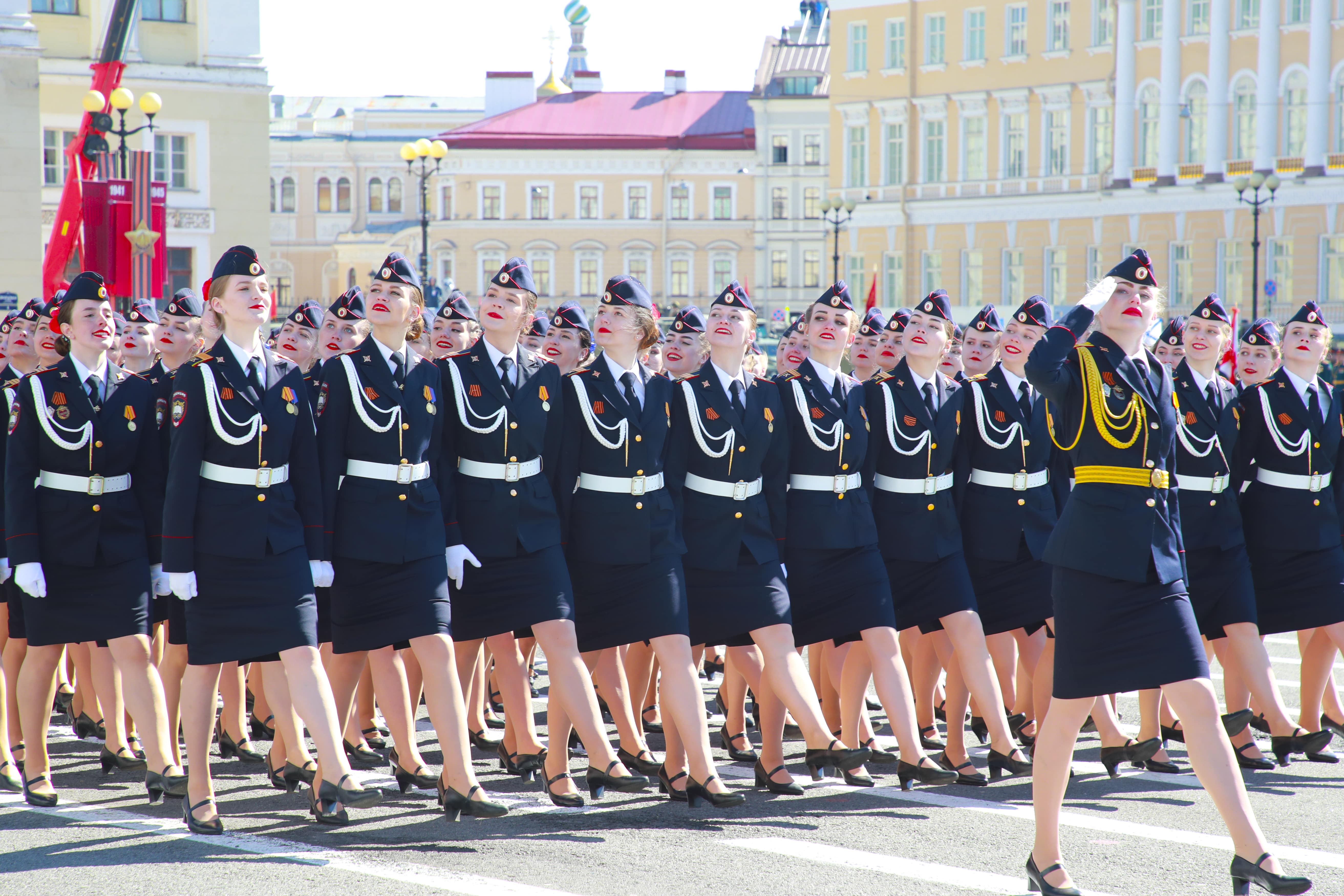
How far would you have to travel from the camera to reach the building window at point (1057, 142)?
54250 millimetres

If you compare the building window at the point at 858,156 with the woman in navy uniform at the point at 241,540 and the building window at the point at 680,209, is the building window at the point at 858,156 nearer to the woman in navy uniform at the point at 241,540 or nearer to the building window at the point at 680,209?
the building window at the point at 680,209

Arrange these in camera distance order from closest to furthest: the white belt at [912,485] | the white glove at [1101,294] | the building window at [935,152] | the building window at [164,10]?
1. the white glove at [1101,294]
2. the white belt at [912,485]
3. the building window at [164,10]
4. the building window at [935,152]

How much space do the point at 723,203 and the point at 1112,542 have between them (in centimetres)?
7913

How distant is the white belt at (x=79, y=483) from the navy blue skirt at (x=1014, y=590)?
4158 mm

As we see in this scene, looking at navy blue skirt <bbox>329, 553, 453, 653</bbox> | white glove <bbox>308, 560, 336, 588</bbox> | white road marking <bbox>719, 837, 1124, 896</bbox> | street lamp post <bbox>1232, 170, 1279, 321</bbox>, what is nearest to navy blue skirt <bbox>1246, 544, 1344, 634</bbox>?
white road marking <bbox>719, 837, 1124, 896</bbox>

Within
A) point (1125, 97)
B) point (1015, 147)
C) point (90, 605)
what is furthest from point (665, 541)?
point (1015, 147)

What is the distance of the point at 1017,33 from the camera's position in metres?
55.7

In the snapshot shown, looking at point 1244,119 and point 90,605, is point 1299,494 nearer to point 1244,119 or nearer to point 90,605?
point 90,605

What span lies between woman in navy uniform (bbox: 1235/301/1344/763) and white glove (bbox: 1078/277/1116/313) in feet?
9.47

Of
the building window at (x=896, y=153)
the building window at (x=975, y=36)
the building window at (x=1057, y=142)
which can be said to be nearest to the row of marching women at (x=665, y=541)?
the building window at (x=1057, y=142)

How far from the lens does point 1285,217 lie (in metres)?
47.3

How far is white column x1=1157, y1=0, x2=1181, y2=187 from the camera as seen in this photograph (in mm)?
50281

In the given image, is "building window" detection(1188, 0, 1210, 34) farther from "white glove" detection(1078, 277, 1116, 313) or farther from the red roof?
"white glove" detection(1078, 277, 1116, 313)

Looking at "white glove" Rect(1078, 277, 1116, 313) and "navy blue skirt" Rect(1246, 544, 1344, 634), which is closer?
"white glove" Rect(1078, 277, 1116, 313)
